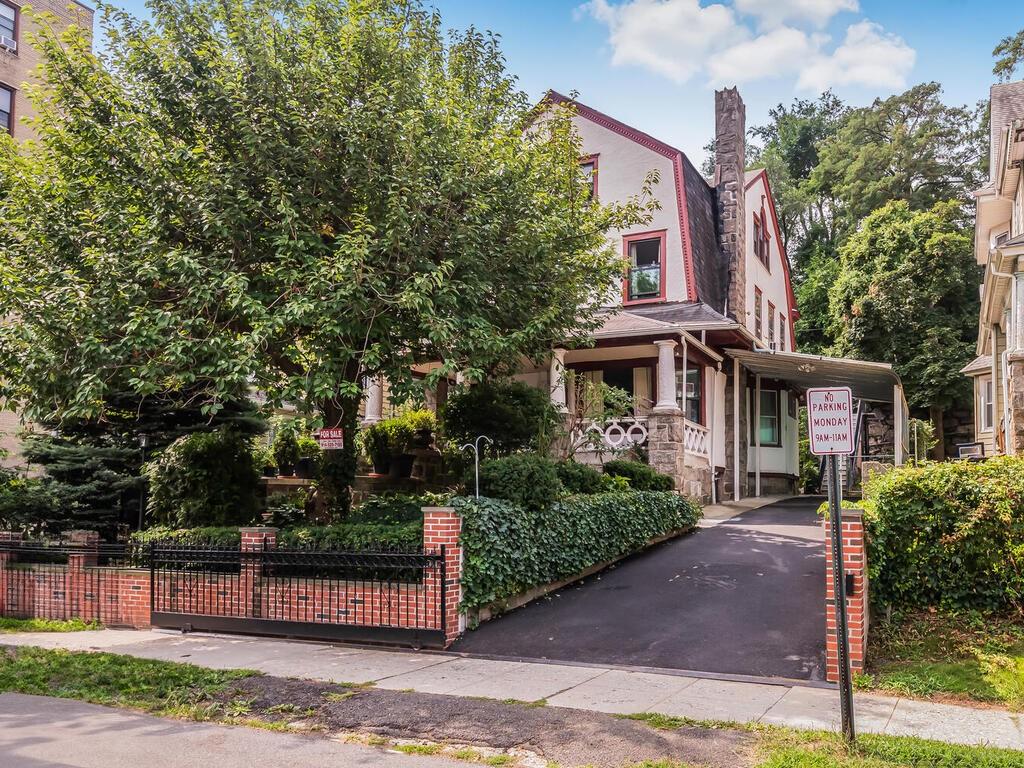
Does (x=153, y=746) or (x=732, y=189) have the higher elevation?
(x=732, y=189)

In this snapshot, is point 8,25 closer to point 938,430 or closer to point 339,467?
point 339,467

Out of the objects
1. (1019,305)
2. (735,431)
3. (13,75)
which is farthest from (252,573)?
(13,75)

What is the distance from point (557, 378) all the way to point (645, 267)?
4.93 metres

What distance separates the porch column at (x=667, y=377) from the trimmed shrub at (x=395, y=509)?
201 inches

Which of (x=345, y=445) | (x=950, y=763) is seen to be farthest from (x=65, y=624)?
(x=950, y=763)

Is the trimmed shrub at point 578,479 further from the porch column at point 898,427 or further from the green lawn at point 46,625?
the porch column at point 898,427

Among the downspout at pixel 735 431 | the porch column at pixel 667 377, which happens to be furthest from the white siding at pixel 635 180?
the porch column at pixel 667 377

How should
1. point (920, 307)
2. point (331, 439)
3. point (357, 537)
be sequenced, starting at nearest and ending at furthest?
point (357, 537), point (331, 439), point (920, 307)

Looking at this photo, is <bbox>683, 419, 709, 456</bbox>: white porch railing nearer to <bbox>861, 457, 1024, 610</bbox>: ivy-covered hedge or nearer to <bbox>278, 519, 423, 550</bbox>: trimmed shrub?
<bbox>861, 457, 1024, 610</bbox>: ivy-covered hedge

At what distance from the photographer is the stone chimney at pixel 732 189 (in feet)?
69.8

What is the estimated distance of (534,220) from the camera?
1142 centimetres

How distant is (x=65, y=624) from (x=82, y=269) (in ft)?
16.0

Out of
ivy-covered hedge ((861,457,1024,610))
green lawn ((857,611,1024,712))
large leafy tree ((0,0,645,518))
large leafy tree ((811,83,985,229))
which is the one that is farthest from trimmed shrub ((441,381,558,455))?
large leafy tree ((811,83,985,229))

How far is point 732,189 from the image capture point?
21.9m
